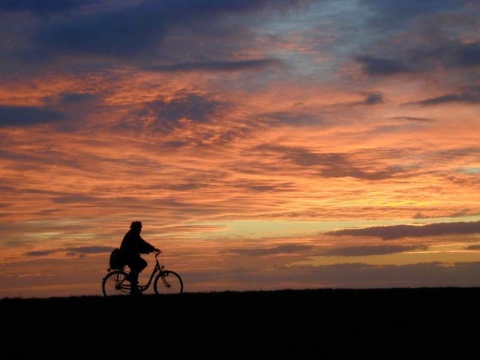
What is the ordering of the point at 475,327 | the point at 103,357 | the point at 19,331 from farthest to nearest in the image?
the point at 475,327 → the point at 19,331 → the point at 103,357

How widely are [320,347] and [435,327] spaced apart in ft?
15.3

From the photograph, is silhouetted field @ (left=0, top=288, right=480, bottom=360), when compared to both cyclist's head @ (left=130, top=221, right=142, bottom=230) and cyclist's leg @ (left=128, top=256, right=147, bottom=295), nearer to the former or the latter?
cyclist's leg @ (left=128, top=256, right=147, bottom=295)

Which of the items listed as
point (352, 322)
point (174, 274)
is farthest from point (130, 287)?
point (352, 322)

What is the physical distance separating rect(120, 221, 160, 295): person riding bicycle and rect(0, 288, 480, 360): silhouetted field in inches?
41.0

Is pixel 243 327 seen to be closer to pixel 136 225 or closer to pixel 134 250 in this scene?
pixel 134 250

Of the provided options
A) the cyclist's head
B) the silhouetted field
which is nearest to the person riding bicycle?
the cyclist's head

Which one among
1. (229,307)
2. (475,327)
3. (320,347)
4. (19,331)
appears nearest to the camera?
(320,347)

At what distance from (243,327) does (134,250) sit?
7.24m

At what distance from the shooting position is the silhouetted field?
63.2 feet

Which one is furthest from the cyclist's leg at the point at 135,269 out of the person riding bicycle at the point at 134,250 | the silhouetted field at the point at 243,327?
the silhouetted field at the point at 243,327

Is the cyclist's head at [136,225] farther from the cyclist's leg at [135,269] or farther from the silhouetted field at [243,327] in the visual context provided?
the silhouetted field at [243,327]

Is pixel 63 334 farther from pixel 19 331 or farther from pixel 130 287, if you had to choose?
pixel 130 287

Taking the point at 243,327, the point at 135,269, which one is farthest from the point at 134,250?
the point at 243,327

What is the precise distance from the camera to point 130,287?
27.6 meters
